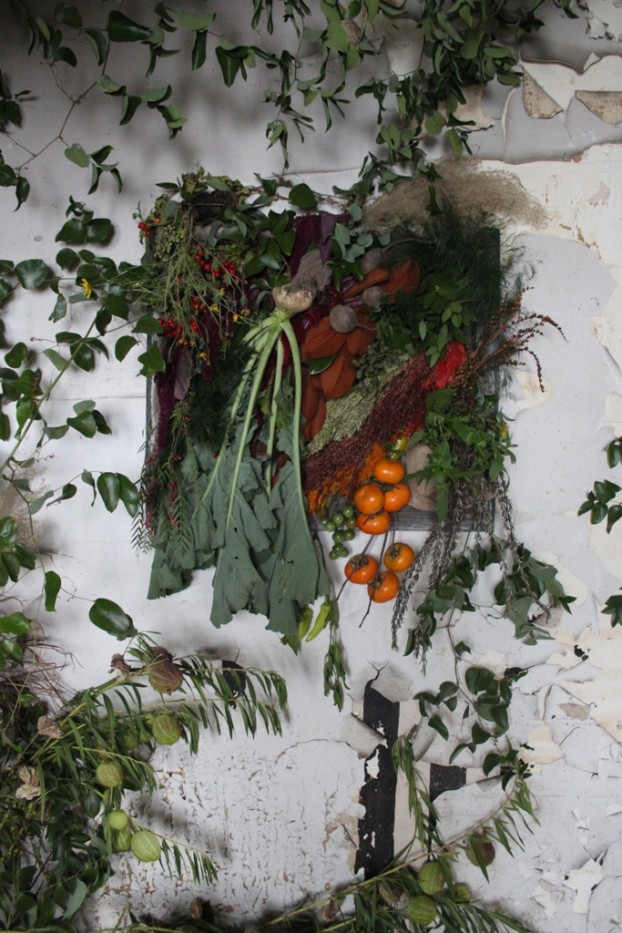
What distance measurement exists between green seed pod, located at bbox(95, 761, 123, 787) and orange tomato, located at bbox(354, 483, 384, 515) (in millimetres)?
715

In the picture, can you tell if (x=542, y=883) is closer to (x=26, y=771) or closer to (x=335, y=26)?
(x=26, y=771)

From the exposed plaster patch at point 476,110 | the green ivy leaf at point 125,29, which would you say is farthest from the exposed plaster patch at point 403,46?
the green ivy leaf at point 125,29

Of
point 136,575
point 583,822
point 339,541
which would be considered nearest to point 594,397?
point 339,541

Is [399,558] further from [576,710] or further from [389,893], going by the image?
[389,893]

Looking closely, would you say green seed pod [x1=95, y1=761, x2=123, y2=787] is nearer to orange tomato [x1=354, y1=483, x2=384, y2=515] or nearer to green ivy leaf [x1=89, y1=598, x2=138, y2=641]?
green ivy leaf [x1=89, y1=598, x2=138, y2=641]

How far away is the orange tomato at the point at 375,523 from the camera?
5.08 feet

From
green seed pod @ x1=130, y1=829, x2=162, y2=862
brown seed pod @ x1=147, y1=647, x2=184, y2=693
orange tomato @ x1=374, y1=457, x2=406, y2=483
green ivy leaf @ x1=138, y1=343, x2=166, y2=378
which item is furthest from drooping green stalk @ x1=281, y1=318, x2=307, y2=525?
green seed pod @ x1=130, y1=829, x2=162, y2=862

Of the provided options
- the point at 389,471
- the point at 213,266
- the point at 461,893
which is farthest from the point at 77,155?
the point at 461,893

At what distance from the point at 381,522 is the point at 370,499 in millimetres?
57

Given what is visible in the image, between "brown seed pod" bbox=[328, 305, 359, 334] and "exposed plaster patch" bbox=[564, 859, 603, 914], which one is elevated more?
"brown seed pod" bbox=[328, 305, 359, 334]

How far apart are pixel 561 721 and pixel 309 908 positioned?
0.72m

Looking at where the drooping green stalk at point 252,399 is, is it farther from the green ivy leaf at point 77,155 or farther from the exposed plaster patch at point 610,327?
the exposed plaster patch at point 610,327

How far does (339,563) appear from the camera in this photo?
168 centimetres

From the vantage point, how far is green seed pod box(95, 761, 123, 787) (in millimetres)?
1474
